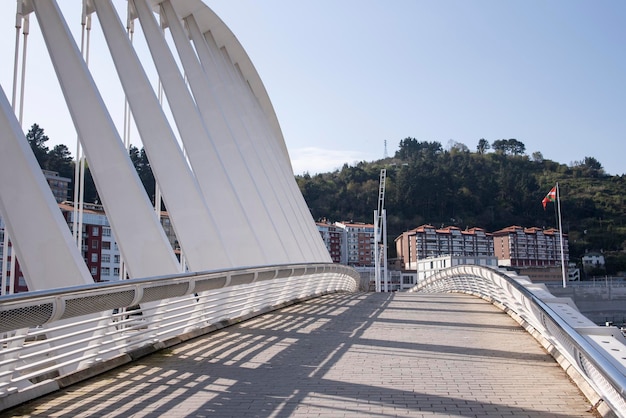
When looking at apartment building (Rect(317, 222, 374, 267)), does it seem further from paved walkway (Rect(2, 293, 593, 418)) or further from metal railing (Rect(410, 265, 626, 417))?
paved walkway (Rect(2, 293, 593, 418))

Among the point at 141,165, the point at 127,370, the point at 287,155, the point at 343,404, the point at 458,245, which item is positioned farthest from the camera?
the point at 458,245

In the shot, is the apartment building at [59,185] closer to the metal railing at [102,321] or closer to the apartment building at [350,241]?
the metal railing at [102,321]

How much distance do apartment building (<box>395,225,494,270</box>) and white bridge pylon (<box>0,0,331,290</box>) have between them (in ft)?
280

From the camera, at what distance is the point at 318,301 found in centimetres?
1587

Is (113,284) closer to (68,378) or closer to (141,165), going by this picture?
(68,378)

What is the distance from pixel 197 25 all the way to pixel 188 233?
32.5 ft

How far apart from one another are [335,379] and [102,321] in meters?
2.67

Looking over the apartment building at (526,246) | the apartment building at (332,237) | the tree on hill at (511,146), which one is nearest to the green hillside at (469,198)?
the apartment building at (526,246)

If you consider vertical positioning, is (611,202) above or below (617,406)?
above

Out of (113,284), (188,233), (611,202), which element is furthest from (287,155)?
(611,202)

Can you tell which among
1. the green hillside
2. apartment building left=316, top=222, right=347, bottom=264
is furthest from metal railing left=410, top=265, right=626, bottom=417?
the green hillside

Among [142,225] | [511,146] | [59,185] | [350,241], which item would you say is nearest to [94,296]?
[142,225]

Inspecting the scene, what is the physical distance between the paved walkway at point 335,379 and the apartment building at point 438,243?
91247 mm

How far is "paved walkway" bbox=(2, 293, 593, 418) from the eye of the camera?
191 inches
